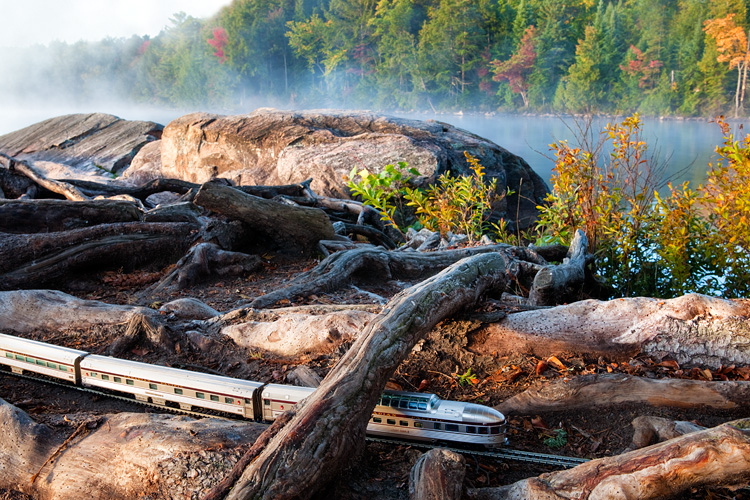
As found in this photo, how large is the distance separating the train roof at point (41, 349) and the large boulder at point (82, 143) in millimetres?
12171

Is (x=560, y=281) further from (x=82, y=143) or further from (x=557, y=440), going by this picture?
(x=82, y=143)

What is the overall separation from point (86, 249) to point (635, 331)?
17.4ft

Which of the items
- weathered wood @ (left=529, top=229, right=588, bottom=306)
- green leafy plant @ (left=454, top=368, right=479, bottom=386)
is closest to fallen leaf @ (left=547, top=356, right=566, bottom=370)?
green leafy plant @ (left=454, top=368, right=479, bottom=386)

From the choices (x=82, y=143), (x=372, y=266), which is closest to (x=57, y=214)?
(x=372, y=266)

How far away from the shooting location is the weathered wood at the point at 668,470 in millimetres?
2070

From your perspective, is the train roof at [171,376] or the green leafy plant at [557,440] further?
the train roof at [171,376]

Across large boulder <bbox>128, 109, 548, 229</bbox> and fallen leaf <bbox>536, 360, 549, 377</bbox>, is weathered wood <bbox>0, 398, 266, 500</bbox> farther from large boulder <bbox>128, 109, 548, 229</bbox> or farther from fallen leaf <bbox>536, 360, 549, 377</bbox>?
large boulder <bbox>128, 109, 548, 229</bbox>

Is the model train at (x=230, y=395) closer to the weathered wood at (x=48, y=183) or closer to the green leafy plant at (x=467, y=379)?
the green leafy plant at (x=467, y=379)

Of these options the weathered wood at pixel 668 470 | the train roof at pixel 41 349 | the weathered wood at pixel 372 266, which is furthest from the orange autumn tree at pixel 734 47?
the train roof at pixel 41 349

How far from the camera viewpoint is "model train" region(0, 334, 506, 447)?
299cm

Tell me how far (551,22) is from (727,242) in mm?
24995

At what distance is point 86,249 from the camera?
615cm

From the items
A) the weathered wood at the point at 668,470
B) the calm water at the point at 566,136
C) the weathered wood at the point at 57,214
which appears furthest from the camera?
the calm water at the point at 566,136

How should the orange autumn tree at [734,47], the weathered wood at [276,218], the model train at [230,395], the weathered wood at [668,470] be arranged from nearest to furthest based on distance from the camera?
the weathered wood at [668,470] < the model train at [230,395] < the weathered wood at [276,218] < the orange autumn tree at [734,47]
